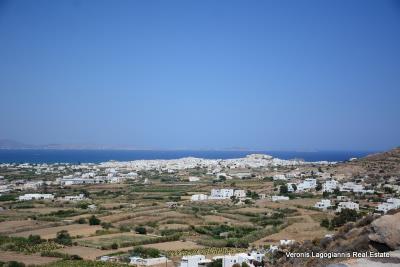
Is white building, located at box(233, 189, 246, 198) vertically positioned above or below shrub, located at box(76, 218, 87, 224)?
above

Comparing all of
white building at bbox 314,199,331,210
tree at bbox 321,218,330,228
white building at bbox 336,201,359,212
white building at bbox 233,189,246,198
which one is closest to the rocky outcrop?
tree at bbox 321,218,330,228

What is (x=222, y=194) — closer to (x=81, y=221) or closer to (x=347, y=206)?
(x=347, y=206)

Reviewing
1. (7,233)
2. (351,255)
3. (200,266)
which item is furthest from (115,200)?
(351,255)

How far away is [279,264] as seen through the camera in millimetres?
14422

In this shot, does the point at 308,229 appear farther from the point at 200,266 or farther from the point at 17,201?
the point at 17,201

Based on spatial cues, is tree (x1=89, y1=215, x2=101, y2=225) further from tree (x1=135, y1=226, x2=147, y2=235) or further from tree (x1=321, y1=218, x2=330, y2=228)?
tree (x1=321, y1=218, x2=330, y2=228)

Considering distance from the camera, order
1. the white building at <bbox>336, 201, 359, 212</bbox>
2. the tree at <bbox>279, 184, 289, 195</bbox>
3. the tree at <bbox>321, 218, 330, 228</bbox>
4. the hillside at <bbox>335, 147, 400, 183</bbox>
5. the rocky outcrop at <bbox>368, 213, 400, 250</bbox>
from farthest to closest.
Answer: the hillside at <bbox>335, 147, 400, 183</bbox>
the tree at <bbox>279, 184, 289, 195</bbox>
the white building at <bbox>336, 201, 359, 212</bbox>
the tree at <bbox>321, 218, 330, 228</bbox>
the rocky outcrop at <bbox>368, 213, 400, 250</bbox>

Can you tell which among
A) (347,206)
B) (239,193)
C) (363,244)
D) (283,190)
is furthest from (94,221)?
(363,244)

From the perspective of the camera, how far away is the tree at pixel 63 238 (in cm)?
3039

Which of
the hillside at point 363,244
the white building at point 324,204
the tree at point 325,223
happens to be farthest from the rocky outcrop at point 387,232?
the white building at point 324,204

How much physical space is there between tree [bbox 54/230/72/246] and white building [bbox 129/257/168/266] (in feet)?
23.5

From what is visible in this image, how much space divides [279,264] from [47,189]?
54688 millimetres

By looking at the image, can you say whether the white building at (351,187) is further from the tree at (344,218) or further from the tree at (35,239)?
the tree at (35,239)

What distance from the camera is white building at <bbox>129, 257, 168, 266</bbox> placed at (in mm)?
24047
